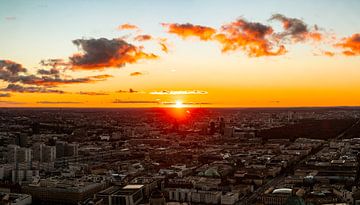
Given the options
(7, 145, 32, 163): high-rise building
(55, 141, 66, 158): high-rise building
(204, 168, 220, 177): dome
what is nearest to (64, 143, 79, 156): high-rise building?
(55, 141, 66, 158): high-rise building

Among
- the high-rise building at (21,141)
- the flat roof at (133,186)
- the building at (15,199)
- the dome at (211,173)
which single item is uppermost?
the high-rise building at (21,141)

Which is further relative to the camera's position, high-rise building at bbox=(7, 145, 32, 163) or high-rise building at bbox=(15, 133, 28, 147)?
high-rise building at bbox=(15, 133, 28, 147)

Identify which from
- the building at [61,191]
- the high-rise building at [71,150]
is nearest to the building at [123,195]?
the building at [61,191]

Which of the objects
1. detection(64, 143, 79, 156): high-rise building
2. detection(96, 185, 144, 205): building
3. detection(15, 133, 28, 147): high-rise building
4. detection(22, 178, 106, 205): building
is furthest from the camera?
detection(15, 133, 28, 147): high-rise building

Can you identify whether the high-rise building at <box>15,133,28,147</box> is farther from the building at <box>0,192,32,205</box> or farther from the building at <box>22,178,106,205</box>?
the building at <box>0,192,32,205</box>

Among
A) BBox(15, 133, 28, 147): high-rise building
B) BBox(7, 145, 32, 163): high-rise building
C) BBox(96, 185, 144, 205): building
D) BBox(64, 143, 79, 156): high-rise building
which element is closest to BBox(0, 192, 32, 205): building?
BBox(96, 185, 144, 205): building

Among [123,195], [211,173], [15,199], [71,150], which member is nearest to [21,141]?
[71,150]

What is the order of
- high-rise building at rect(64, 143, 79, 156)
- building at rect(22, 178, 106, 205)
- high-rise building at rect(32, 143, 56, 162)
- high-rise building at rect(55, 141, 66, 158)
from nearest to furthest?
building at rect(22, 178, 106, 205) < high-rise building at rect(32, 143, 56, 162) < high-rise building at rect(64, 143, 79, 156) < high-rise building at rect(55, 141, 66, 158)

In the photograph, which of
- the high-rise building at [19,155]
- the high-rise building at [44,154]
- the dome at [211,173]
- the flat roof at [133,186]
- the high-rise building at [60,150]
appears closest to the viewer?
the flat roof at [133,186]

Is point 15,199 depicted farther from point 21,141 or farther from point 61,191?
point 21,141

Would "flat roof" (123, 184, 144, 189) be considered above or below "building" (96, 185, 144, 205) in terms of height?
above

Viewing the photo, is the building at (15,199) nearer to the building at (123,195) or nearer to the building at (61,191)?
the building at (61,191)

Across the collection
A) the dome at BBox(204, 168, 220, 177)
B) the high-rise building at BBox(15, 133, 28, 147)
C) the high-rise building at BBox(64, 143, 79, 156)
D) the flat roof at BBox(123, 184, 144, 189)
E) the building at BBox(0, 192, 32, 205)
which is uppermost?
the high-rise building at BBox(15, 133, 28, 147)
